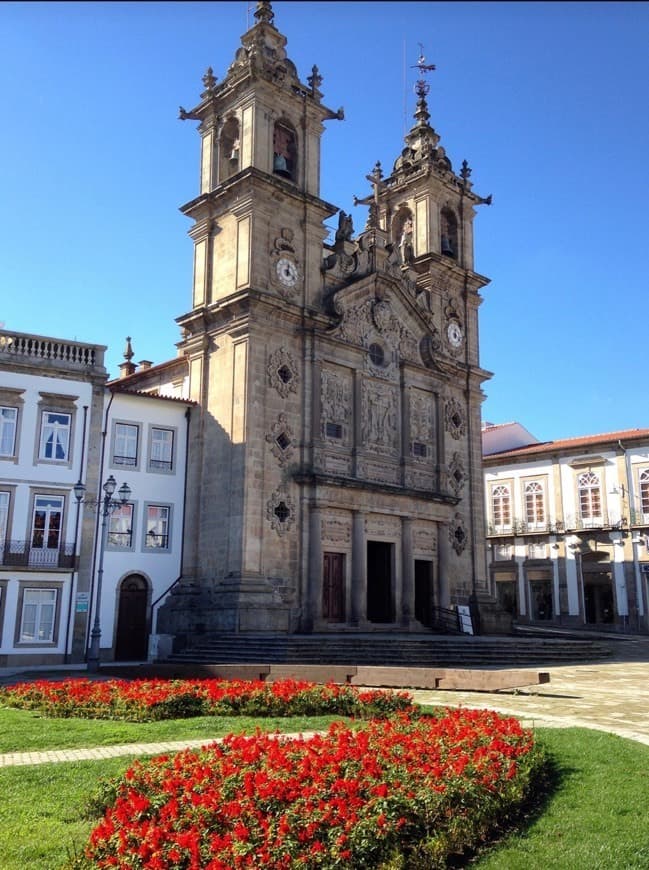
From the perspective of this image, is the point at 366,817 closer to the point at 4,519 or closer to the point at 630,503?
the point at 4,519

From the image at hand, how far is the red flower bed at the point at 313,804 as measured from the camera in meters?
6.23

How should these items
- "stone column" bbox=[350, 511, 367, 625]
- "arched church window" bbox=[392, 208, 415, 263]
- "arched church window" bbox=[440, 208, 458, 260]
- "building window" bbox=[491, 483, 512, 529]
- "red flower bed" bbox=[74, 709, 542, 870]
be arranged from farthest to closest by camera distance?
"building window" bbox=[491, 483, 512, 529]
"arched church window" bbox=[440, 208, 458, 260]
"arched church window" bbox=[392, 208, 415, 263]
"stone column" bbox=[350, 511, 367, 625]
"red flower bed" bbox=[74, 709, 542, 870]

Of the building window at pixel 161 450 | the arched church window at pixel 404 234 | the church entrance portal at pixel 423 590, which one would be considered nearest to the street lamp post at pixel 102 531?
the building window at pixel 161 450

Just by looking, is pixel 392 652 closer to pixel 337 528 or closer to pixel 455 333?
pixel 337 528

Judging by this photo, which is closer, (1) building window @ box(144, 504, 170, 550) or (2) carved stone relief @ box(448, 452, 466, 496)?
(1) building window @ box(144, 504, 170, 550)

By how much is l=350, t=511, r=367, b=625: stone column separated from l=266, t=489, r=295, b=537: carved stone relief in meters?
2.99

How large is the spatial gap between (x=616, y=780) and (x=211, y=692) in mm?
7869

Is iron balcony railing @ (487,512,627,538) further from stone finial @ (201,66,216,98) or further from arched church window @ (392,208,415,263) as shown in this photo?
stone finial @ (201,66,216,98)

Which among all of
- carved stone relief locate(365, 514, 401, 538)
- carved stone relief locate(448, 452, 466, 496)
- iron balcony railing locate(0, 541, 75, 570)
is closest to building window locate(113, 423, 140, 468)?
iron balcony railing locate(0, 541, 75, 570)

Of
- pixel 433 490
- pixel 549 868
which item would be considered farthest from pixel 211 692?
pixel 433 490

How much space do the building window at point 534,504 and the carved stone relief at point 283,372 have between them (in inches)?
848

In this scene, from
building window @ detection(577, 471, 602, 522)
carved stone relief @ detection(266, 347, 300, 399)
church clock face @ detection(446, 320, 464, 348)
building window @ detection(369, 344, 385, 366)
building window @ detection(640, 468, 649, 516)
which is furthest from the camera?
building window @ detection(577, 471, 602, 522)

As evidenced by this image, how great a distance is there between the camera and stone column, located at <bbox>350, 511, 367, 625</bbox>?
29969 millimetres

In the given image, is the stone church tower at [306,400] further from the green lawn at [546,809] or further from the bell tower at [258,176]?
the green lawn at [546,809]
